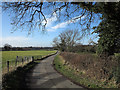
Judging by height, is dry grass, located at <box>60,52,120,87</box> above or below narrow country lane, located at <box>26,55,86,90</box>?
above

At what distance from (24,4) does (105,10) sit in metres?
4.44

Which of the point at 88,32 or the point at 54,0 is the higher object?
the point at 54,0

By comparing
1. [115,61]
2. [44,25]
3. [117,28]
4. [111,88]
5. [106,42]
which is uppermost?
[44,25]

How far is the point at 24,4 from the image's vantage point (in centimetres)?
561

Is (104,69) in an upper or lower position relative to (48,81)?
upper

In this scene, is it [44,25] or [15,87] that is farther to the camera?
[44,25]

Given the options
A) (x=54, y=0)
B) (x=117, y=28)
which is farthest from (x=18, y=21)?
(x=117, y=28)

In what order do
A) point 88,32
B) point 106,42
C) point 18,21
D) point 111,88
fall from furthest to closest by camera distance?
point 106,42 < point 88,32 < point 18,21 < point 111,88

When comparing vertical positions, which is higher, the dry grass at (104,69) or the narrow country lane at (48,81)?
the dry grass at (104,69)

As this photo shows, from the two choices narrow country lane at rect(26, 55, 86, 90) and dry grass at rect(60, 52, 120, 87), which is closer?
narrow country lane at rect(26, 55, 86, 90)

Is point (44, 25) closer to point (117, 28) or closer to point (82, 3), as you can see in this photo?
point (82, 3)

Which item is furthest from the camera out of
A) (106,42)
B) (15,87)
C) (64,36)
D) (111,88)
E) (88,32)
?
(64,36)

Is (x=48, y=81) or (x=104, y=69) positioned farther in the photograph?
(x=104, y=69)

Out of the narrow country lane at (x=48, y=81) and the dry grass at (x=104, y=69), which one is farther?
the dry grass at (x=104, y=69)
